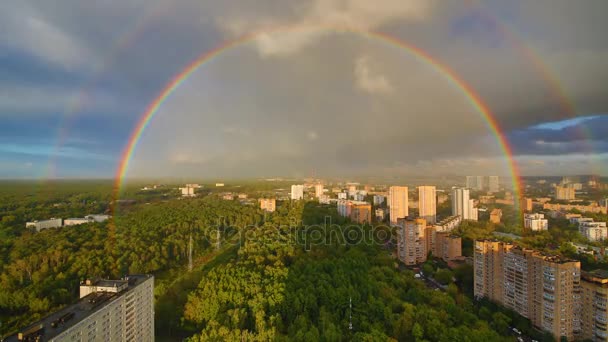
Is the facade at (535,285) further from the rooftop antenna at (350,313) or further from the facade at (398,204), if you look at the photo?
the facade at (398,204)

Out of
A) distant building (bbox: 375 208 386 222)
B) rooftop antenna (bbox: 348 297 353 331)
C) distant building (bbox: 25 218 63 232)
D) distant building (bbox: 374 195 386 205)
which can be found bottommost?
rooftop antenna (bbox: 348 297 353 331)

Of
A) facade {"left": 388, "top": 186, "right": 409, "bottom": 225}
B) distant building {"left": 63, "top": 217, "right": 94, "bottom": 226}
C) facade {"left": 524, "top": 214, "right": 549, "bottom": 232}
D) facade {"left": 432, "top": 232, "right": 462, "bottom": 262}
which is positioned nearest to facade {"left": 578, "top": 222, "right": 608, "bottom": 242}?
facade {"left": 524, "top": 214, "right": 549, "bottom": 232}

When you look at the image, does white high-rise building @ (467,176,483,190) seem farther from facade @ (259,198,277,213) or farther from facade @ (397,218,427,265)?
facade @ (397,218,427,265)

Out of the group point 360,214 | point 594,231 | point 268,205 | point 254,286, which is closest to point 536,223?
point 594,231

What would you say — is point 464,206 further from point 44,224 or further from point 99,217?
point 44,224

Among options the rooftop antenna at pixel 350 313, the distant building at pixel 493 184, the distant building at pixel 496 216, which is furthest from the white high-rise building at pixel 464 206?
the rooftop antenna at pixel 350 313

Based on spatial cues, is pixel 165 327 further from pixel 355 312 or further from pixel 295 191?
pixel 295 191
